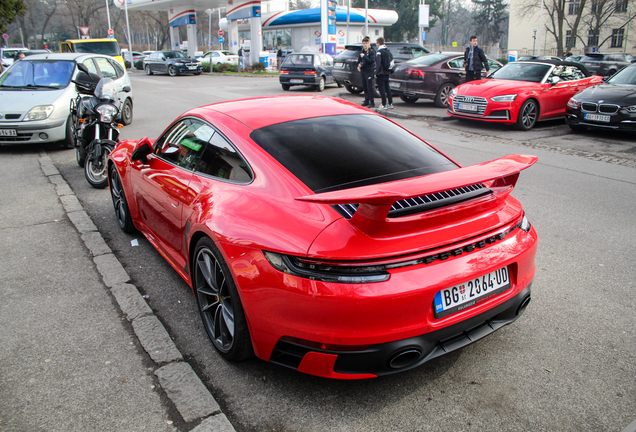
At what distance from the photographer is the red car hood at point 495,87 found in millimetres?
11328

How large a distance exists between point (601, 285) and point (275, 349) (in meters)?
2.80

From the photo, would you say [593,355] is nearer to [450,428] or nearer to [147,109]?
[450,428]

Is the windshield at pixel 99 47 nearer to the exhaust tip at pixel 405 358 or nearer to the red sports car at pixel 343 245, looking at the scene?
the red sports car at pixel 343 245

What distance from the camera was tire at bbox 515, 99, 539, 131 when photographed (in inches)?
444

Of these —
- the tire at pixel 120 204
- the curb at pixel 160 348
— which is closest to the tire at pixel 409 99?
the tire at pixel 120 204

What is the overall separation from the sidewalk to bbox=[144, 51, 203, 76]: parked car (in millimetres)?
32006

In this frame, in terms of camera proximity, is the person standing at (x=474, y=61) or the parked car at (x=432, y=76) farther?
the parked car at (x=432, y=76)

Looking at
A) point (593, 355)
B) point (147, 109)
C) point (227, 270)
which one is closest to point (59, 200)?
point (227, 270)

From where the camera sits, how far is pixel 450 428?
2.37 m

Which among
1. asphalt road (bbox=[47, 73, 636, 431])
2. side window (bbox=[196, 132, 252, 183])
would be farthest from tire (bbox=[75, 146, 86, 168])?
side window (bbox=[196, 132, 252, 183])

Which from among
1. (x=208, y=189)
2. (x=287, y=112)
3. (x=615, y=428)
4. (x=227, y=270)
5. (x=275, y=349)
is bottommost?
(x=615, y=428)

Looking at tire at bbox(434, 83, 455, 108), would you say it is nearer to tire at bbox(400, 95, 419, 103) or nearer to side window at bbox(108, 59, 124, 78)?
tire at bbox(400, 95, 419, 103)

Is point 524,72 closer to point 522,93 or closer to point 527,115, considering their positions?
point 522,93

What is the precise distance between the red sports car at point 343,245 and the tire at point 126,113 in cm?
965
